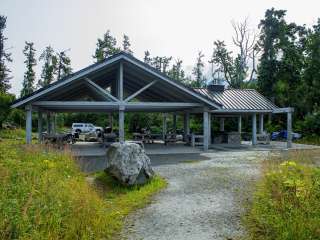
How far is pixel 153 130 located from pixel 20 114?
16319 mm

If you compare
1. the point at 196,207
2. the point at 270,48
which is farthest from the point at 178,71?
the point at 196,207

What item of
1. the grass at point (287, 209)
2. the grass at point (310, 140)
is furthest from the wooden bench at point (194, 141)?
the grass at point (287, 209)

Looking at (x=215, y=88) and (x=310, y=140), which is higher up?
(x=215, y=88)

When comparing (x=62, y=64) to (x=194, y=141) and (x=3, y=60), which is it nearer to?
(x=3, y=60)

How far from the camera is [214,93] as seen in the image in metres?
23.6

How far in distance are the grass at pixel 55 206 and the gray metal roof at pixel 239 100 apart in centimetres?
1378

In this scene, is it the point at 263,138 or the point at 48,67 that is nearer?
the point at 263,138

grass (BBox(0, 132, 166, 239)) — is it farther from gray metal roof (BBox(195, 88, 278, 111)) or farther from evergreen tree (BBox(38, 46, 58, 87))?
evergreen tree (BBox(38, 46, 58, 87))

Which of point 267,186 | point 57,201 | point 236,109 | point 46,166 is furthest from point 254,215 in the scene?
point 236,109

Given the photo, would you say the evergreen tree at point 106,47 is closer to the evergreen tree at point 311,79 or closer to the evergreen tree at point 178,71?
the evergreen tree at point 178,71

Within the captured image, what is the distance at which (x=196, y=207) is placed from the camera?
6.79m

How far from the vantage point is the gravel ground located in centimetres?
538

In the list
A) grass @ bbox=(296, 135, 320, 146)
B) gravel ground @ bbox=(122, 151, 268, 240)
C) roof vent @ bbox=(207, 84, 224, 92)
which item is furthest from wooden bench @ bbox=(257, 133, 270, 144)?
gravel ground @ bbox=(122, 151, 268, 240)

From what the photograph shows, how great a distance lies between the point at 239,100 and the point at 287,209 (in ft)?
58.2
